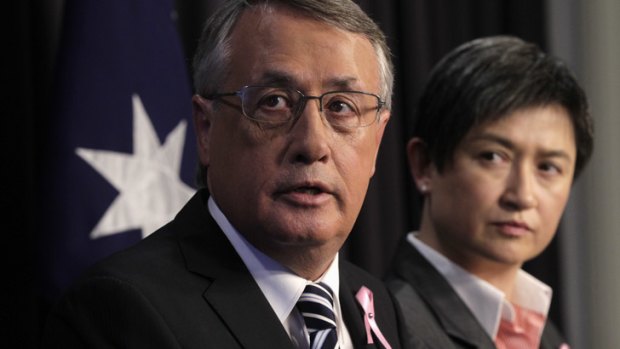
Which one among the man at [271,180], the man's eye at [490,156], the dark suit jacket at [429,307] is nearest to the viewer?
the man at [271,180]

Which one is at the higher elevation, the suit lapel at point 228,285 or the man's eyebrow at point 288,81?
the man's eyebrow at point 288,81

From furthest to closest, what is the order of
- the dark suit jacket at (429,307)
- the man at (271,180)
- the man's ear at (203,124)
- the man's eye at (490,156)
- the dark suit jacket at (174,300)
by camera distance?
the man's eye at (490,156) < the dark suit jacket at (429,307) < the man's ear at (203,124) < the man at (271,180) < the dark suit jacket at (174,300)

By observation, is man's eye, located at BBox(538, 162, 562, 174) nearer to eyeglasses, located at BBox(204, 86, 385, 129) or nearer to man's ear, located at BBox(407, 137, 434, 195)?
man's ear, located at BBox(407, 137, 434, 195)

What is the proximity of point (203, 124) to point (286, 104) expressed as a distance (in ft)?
0.57

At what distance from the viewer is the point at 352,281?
167cm

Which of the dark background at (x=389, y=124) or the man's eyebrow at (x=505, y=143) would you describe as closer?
the man's eyebrow at (x=505, y=143)

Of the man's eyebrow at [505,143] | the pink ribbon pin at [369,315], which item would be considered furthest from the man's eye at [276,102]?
the man's eyebrow at [505,143]

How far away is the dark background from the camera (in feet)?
7.29

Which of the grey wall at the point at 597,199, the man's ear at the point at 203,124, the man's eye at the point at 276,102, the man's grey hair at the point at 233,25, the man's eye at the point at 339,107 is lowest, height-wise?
the grey wall at the point at 597,199

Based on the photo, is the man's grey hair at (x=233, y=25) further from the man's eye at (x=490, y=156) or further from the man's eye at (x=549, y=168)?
the man's eye at (x=549, y=168)

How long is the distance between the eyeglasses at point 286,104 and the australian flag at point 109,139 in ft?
2.95

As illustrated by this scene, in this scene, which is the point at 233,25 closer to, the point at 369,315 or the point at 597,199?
the point at 369,315

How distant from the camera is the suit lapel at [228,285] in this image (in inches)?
52.4

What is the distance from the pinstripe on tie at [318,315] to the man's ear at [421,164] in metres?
0.69
